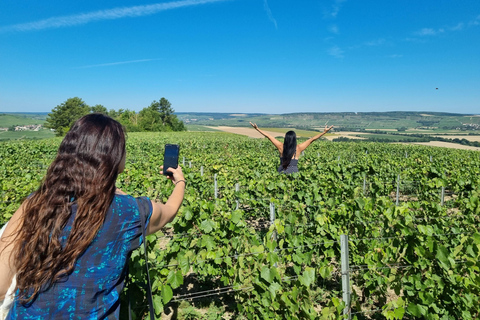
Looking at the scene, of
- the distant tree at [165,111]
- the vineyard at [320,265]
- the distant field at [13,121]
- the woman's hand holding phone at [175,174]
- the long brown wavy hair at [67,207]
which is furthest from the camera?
the distant tree at [165,111]

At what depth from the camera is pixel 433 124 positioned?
8969 centimetres

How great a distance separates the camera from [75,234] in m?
1.12

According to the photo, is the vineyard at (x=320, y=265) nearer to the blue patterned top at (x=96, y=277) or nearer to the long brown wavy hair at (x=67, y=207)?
the blue patterned top at (x=96, y=277)

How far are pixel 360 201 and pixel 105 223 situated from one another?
344 cm

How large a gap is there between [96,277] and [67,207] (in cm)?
32

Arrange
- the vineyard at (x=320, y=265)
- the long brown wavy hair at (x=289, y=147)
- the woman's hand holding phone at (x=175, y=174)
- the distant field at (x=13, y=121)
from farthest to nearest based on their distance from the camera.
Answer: the distant field at (x=13, y=121) < the long brown wavy hair at (x=289, y=147) < the vineyard at (x=320, y=265) < the woman's hand holding phone at (x=175, y=174)

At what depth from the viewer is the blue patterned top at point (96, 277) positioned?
1.17 metres

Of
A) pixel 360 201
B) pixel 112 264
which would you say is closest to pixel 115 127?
pixel 112 264

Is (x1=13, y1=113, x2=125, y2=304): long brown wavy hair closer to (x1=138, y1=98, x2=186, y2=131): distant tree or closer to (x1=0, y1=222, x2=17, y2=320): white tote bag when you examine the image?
(x1=0, y1=222, x2=17, y2=320): white tote bag

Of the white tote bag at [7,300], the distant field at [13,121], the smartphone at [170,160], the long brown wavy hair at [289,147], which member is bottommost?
the white tote bag at [7,300]

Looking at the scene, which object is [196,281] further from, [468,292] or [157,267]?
[468,292]

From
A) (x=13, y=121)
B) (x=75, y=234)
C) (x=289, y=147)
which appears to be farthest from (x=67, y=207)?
(x=13, y=121)

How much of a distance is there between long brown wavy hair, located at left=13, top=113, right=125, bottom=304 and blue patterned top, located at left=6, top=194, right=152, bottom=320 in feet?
0.12

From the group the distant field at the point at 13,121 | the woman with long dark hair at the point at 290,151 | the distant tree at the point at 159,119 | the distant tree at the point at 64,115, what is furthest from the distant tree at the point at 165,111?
the woman with long dark hair at the point at 290,151
